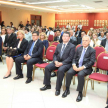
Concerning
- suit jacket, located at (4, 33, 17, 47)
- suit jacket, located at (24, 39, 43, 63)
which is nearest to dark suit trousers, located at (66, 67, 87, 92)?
suit jacket, located at (24, 39, 43, 63)

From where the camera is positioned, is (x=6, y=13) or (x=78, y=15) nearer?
(x=6, y=13)

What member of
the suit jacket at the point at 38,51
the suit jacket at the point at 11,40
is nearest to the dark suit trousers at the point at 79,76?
the suit jacket at the point at 38,51

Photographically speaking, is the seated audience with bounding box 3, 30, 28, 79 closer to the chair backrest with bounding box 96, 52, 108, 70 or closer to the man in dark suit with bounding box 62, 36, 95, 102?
the man in dark suit with bounding box 62, 36, 95, 102

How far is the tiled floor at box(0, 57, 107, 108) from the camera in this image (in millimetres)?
3199

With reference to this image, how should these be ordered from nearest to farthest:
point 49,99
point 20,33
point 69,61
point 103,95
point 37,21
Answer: point 49,99 → point 103,95 → point 69,61 → point 20,33 → point 37,21

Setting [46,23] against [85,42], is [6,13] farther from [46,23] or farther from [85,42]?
[85,42]

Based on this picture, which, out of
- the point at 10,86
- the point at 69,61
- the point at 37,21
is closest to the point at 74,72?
the point at 69,61

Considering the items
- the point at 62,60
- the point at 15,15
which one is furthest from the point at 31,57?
the point at 15,15

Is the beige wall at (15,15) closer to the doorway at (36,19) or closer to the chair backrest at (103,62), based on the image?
the doorway at (36,19)

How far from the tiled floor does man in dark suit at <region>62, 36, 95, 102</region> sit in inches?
7.7

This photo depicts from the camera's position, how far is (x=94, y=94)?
12.2 feet

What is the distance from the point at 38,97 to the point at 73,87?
1075 mm

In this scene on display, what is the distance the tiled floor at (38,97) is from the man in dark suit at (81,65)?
196 mm

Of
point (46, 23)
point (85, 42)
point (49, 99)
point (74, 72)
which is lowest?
point (49, 99)
